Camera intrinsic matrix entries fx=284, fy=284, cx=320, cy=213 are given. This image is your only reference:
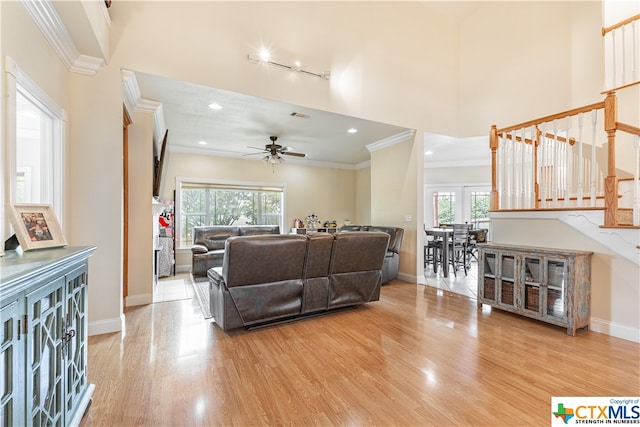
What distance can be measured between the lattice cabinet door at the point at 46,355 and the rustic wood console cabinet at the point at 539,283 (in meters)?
3.95

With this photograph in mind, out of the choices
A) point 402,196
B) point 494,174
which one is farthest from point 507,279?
point 402,196

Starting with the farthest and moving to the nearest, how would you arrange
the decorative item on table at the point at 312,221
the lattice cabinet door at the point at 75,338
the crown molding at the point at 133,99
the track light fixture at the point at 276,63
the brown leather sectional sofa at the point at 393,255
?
the decorative item on table at the point at 312,221
the brown leather sectional sofa at the point at 393,255
the track light fixture at the point at 276,63
the crown molding at the point at 133,99
the lattice cabinet door at the point at 75,338

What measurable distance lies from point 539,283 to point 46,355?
4.00 meters

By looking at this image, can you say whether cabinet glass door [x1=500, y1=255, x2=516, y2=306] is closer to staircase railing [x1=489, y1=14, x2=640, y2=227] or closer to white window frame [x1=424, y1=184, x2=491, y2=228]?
staircase railing [x1=489, y1=14, x2=640, y2=227]

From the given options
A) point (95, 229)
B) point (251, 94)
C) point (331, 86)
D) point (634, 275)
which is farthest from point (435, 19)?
point (95, 229)

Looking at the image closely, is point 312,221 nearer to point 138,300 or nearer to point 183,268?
point 183,268

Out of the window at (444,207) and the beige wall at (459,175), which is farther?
the window at (444,207)

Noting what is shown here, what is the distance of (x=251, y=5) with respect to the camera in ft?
11.9

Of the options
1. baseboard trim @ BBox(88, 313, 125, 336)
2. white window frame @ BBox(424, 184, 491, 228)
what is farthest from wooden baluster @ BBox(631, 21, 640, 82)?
baseboard trim @ BBox(88, 313, 125, 336)

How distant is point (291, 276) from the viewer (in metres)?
3.08

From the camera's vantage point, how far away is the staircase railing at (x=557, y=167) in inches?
110

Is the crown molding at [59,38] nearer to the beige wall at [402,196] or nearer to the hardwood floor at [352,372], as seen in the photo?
the hardwood floor at [352,372]

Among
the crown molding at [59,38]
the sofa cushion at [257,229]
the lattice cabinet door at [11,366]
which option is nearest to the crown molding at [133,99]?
the crown molding at [59,38]

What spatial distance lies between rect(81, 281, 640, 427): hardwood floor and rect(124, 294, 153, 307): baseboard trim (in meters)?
0.58
